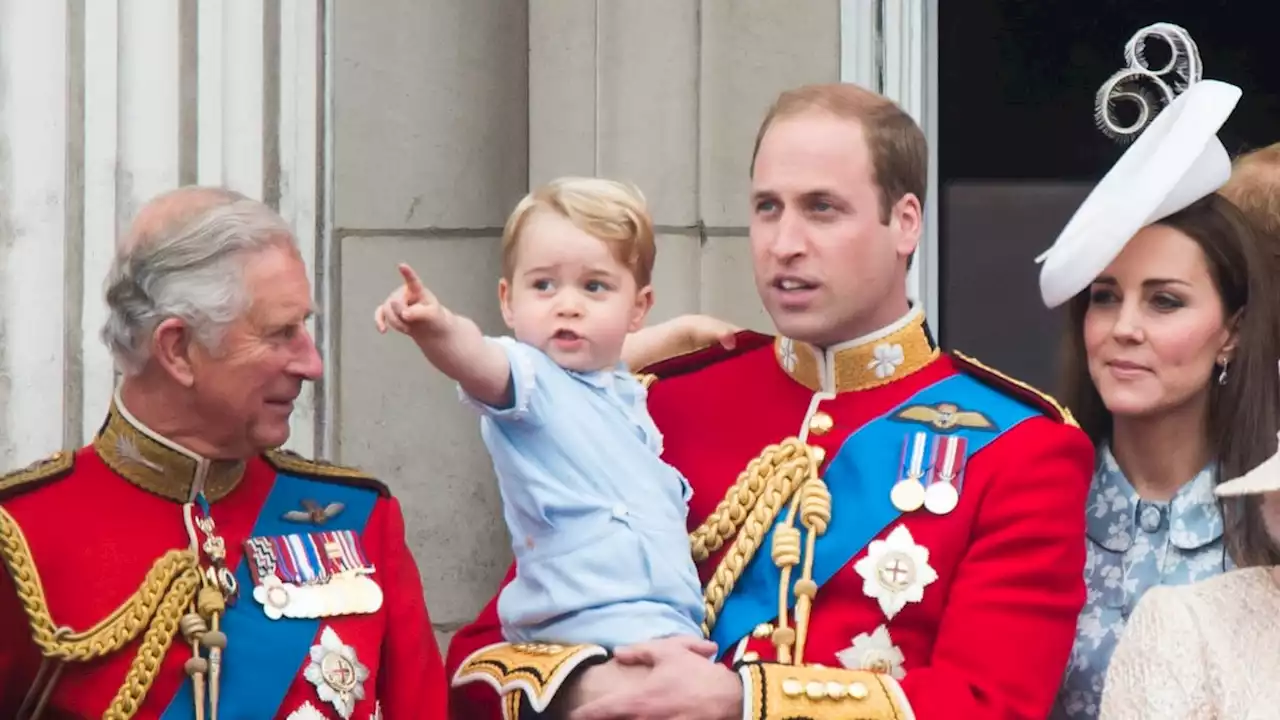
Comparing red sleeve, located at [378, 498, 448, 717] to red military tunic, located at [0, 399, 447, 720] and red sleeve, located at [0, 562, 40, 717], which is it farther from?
red sleeve, located at [0, 562, 40, 717]

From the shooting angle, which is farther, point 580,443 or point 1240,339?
point 1240,339

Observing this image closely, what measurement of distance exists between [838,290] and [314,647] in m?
0.92

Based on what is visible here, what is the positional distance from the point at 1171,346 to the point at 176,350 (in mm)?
1476

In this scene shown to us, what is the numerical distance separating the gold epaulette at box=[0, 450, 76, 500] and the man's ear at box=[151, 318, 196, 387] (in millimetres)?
191

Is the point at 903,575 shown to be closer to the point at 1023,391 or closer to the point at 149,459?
the point at 1023,391

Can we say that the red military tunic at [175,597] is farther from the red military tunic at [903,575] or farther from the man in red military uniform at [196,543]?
the red military tunic at [903,575]

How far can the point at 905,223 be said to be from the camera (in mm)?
3750

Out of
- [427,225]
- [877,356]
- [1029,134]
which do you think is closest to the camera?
[877,356]

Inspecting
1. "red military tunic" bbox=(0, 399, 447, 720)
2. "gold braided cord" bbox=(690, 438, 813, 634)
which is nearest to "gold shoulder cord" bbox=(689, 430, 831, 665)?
"gold braided cord" bbox=(690, 438, 813, 634)

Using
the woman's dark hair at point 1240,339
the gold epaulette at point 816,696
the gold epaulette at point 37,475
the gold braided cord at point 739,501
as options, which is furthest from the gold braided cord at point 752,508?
the gold epaulette at point 37,475

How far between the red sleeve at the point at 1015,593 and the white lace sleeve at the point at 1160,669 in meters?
0.10

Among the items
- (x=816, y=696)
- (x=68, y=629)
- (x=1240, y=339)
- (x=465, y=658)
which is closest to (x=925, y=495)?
(x=816, y=696)

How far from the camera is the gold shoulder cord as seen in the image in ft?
11.8

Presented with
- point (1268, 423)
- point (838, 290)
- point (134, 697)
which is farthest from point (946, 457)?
point (134, 697)
